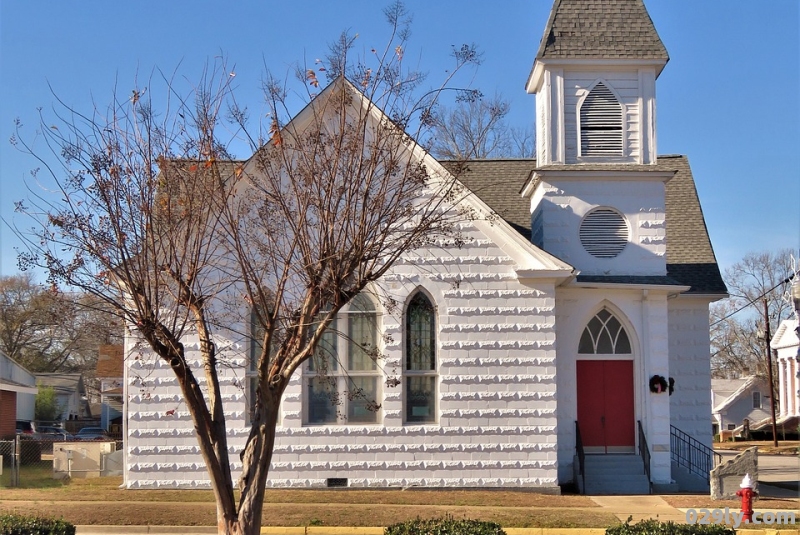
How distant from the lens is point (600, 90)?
840 inches

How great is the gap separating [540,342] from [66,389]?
57770mm

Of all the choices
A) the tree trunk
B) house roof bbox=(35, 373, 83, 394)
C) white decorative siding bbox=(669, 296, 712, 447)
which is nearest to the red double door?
white decorative siding bbox=(669, 296, 712, 447)

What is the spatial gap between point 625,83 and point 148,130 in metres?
12.3

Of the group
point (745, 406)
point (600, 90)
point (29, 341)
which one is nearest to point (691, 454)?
point (600, 90)

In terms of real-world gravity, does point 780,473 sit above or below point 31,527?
below

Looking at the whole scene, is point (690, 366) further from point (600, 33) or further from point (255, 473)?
point (255, 473)

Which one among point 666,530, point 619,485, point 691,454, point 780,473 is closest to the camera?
point 666,530

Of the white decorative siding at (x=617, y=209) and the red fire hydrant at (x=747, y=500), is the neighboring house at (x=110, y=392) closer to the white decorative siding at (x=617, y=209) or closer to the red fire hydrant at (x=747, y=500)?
the white decorative siding at (x=617, y=209)

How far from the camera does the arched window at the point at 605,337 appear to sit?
20.9 meters

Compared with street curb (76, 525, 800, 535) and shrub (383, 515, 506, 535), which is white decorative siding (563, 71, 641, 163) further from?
shrub (383, 515, 506, 535)

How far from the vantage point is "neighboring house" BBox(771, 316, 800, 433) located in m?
54.1

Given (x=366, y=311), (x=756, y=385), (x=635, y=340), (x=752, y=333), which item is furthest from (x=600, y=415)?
(x=752, y=333)

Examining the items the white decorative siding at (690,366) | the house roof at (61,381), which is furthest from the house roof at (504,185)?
the house roof at (61,381)

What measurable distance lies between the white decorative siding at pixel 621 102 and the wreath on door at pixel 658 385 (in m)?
4.84
